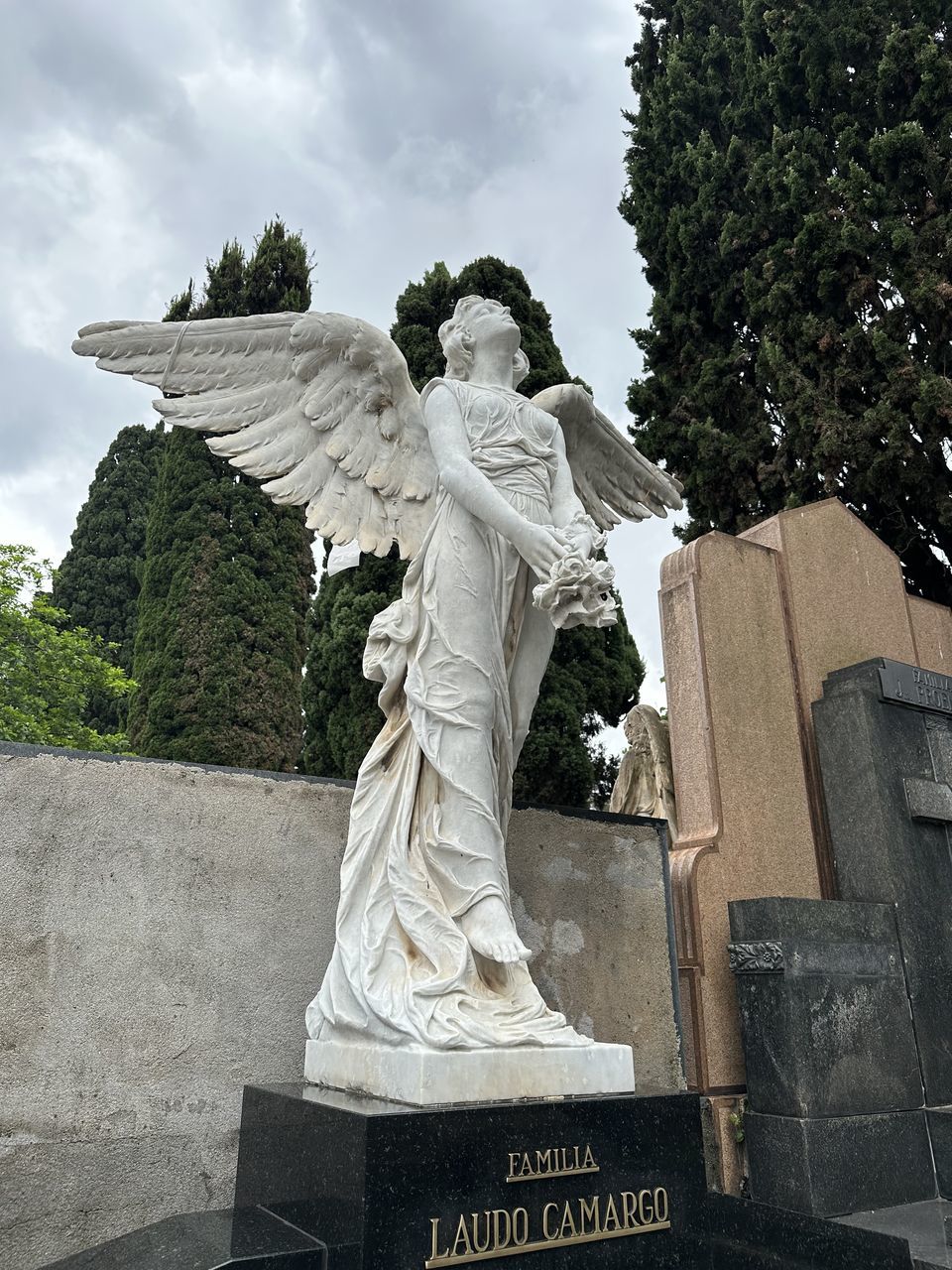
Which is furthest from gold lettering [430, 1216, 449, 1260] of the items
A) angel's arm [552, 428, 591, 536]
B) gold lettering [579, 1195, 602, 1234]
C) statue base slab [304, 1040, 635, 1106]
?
angel's arm [552, 428, 591, 536]

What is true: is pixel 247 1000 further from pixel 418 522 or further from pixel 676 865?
pixel 676 865

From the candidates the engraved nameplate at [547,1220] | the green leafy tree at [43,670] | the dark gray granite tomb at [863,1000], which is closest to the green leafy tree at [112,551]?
the green leafy tree at [43,670]

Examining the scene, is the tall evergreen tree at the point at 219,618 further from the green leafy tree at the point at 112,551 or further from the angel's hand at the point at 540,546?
the angel's hand at the point at 540,546

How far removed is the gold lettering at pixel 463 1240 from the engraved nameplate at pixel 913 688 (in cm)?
397

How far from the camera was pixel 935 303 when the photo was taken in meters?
7.49

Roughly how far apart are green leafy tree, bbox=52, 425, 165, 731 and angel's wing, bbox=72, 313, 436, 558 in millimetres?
14650

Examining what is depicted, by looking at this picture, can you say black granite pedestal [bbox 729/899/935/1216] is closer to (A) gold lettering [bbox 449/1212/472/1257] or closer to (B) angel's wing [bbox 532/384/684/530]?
(B) angel's wing [bbox 532/384/684/530]

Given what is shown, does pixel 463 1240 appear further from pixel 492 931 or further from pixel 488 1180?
pixel 492 931

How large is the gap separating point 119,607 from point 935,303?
1523 cm

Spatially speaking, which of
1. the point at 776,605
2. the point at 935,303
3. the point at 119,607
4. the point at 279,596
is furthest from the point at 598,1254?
the point at 119,607

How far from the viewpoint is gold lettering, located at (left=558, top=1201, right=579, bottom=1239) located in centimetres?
208

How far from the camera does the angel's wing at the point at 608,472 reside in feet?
12.0

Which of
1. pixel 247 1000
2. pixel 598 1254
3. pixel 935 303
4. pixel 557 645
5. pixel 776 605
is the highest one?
pixel 935 303

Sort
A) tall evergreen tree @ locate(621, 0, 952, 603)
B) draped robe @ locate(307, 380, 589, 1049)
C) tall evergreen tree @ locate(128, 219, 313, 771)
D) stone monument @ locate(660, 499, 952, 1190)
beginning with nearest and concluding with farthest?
draped robe @ locate(307, 380, 589, 1049), stone monument @ locate(660, 499, 952, 1190), tall evergreen tree @ locate(621, 0, 952, 603), tall evergreen tree @ locate(128, 219, 313, 771)
